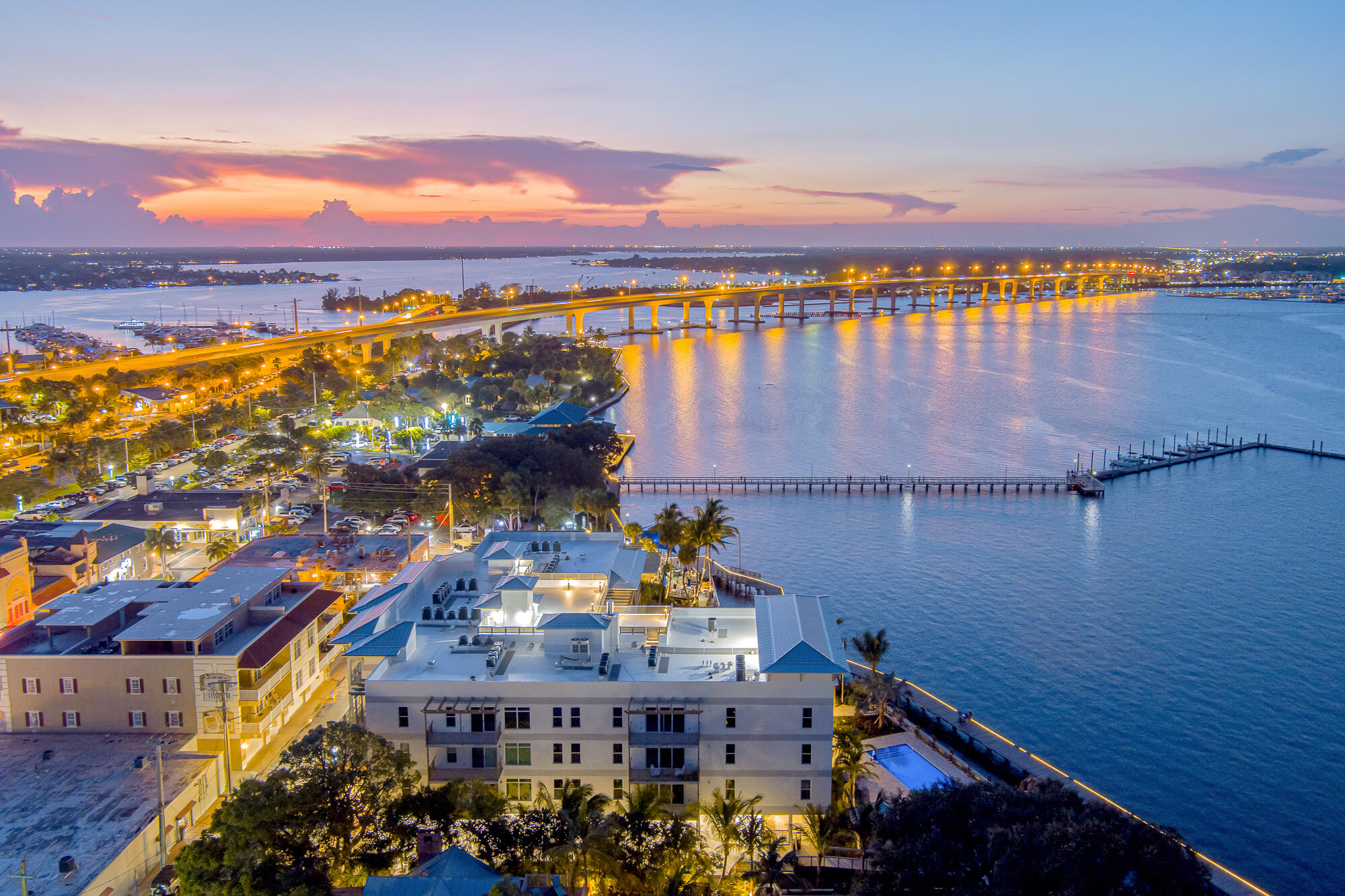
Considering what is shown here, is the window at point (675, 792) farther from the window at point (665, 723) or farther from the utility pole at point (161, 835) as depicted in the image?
the utility pole at point (161, 835)

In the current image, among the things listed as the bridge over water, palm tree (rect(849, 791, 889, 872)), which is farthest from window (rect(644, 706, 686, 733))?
the bridge over water

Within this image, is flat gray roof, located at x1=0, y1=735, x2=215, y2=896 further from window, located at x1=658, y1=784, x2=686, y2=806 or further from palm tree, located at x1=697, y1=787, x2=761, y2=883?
palm tree, located at x1=697, y1=787, x2=761, y2=883

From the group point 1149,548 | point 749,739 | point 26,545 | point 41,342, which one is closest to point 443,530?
point 26,545

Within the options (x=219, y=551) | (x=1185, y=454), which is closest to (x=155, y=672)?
(x=219, y=551)

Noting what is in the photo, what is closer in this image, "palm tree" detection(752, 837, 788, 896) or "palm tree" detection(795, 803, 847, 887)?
"palm tree" detection(752, 837, 788, 896)

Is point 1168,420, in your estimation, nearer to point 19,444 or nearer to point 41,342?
point 19,444
